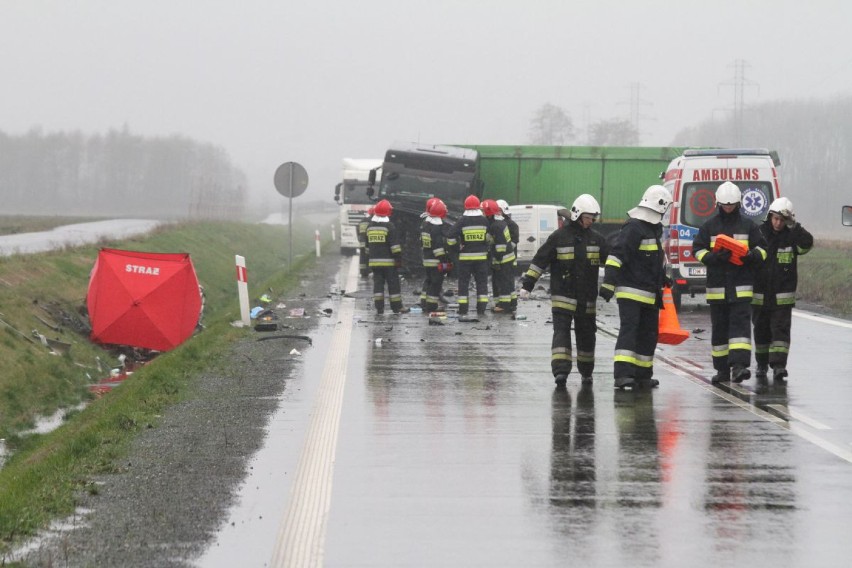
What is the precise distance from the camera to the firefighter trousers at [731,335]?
39.8ft

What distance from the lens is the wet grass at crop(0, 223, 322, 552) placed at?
7855 mm

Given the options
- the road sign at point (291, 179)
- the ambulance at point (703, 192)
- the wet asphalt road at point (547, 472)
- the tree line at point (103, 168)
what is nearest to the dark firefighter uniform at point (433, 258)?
the ambulance at point (703, 192)

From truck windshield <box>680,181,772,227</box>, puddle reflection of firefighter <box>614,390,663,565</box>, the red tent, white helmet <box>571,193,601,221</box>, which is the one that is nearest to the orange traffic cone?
white helmet <box>571,193,601,221</box>

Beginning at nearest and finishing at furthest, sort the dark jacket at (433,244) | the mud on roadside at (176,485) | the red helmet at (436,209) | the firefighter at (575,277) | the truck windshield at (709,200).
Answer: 1. the mud on roadside at (176,485)
2. the firefighter at (575,277)
3. the truck windshield at (709,200)
4. the dark jacket at (433,244)
5. the red helmet at (436,209)

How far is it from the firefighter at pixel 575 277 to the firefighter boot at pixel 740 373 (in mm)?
1292

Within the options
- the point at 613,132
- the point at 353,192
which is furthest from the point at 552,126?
the point at 353,192

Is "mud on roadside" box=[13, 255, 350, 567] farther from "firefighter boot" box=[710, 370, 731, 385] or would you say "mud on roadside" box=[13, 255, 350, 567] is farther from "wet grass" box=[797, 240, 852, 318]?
"wet grass" box=[797, 240, 852, 318]

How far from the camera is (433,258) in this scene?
830 inches

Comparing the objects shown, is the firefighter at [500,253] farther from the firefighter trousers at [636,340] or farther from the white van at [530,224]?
the white van at [530,224]

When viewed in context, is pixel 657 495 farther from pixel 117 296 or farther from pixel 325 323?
pixel 117 296

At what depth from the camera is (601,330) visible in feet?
58.7

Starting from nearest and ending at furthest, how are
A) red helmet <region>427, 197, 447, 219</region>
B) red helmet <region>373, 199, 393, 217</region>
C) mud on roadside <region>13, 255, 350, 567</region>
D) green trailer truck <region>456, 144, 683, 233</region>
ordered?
mud on roadside <region>13, 255, 350, 567</region> → red helmet <region>373, 199, 393, 217</region> → red helmet <region>427, 197, 447, 219</region> → green trailer truck <region>456, 144, 683, 233</region>

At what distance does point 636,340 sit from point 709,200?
31.7 feet

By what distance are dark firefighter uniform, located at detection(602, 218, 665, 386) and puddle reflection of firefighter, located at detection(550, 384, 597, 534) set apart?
0.65 metres
